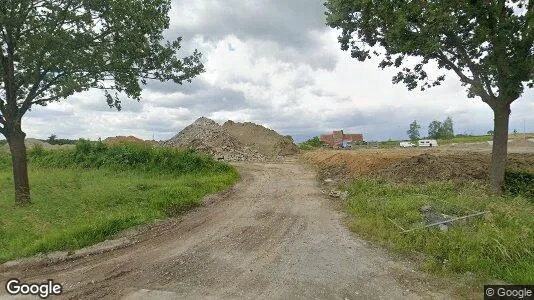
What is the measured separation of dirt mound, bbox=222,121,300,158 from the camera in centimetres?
3738

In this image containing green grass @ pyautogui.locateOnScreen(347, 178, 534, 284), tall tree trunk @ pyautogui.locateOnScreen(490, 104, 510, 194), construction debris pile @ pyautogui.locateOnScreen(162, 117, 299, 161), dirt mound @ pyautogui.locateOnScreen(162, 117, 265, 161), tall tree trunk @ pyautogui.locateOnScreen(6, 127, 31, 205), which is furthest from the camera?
construction debris pile @ pyautogui.locateOnScreen(162, 117, 299, 161)

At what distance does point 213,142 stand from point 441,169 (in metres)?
23.7

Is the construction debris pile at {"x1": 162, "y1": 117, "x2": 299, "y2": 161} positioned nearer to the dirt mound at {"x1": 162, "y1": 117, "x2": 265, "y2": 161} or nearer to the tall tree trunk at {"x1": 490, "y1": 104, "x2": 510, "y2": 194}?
the dirt mound at {"x1": 162, "y1": 117, "x2": 265, "y2": 161}

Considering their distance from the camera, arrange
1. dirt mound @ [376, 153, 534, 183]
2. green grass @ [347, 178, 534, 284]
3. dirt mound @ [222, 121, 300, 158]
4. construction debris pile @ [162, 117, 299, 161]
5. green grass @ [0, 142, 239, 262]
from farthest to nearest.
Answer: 1. dirt mound @ [222, 121, 300, 158]
2. construction debris pile @ [162, 117, 299, 161]
3. dirt mound @ [376, 153, 534, 183]
4. green grass @ [0, 142, 239, 262]
5. green grass @ [347, 178, 534, 284]

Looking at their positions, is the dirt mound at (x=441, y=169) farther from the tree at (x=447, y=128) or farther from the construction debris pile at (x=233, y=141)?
the tree at (x=447, y=128)

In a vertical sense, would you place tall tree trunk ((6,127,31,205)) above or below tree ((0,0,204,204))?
below

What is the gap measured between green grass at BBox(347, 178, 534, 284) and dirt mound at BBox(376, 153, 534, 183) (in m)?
2.61

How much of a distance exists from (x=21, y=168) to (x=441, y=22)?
13.6m

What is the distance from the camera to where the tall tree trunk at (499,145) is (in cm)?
1302

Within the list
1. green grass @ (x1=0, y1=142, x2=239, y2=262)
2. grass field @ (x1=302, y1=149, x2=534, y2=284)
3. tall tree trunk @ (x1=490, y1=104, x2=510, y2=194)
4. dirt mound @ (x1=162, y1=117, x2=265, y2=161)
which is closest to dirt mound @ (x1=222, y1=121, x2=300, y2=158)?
dirt mound @ (x1=162, y1=117, x2=265, y2=161)

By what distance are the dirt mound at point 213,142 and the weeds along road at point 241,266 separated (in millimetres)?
20624

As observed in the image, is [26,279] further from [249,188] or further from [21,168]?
[249,188]

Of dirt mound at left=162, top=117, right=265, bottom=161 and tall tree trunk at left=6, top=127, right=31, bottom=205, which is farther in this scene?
dirt mound at left=162, top=117, right=265, bottom=161

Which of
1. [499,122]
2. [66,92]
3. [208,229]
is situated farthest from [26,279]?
[499,122]
